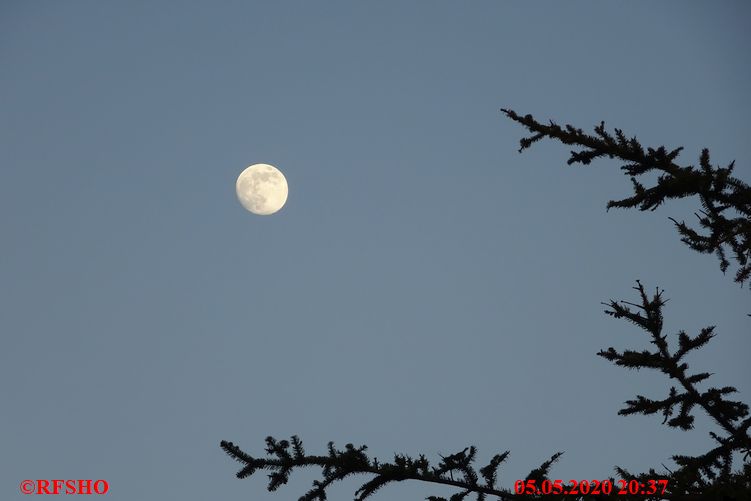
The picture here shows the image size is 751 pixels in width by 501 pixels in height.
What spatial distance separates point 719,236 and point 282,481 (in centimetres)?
634

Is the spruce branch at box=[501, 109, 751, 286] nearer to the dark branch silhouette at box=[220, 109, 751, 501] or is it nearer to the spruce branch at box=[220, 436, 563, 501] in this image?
the dark branch silhouette at box=[220, 109, 751, 501]

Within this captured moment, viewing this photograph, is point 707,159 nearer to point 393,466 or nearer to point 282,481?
point 393,466

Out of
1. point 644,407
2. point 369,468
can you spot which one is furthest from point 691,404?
point 369,468

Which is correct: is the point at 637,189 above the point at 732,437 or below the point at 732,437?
above

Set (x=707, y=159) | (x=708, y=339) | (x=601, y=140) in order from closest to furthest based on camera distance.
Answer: (x=707, y=159)
(x=601, y=140)
(x=708, y=339)

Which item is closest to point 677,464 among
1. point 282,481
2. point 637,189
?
point 637,189

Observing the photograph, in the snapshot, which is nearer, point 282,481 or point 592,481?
point 592,481

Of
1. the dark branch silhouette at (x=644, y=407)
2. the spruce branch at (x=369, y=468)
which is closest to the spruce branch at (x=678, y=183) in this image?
the dark branch silhouette at (x=644, y=407)

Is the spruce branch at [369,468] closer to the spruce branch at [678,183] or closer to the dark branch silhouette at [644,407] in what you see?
the dark branch silhouette at [644,407]

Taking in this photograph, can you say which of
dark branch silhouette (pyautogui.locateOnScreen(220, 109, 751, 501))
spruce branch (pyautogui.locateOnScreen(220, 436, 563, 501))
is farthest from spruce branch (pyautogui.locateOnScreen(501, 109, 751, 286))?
spruce branch (pyautogui.locateOnScreen(220, 436, 563, 501))

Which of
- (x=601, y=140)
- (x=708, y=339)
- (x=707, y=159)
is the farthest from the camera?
(x=708, y=339)

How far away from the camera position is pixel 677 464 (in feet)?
27.9

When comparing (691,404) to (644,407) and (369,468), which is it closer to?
(644,407)

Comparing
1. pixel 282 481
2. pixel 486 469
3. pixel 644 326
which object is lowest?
pixel 486 469
